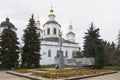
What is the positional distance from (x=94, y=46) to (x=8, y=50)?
515 inches

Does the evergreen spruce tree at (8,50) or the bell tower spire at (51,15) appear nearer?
the evergreen spruce tree at (8,50)

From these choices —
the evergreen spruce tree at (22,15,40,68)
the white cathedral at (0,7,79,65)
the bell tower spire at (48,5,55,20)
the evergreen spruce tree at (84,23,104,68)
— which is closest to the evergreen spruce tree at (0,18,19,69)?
the evergreen spruce tree at (22,15,40,68)

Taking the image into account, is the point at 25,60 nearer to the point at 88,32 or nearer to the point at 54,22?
the point at 88,32

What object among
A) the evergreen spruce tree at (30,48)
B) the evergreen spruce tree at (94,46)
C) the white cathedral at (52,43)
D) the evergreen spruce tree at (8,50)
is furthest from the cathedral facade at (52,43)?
the evergreen spruce tree at (8,50)

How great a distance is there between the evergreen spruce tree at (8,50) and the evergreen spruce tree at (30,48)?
1.64 metres

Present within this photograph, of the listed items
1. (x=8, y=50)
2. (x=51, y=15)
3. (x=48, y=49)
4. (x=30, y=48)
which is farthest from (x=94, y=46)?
(x=51, y=15)

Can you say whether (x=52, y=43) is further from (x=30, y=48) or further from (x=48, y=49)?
(x=30, y=48)

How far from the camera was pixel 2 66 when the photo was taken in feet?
99.4

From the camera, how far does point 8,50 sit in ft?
99.7

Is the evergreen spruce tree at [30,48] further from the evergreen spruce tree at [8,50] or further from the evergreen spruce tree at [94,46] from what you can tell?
the evergreen spruce tree at [94,46]

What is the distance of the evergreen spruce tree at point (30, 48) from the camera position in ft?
105

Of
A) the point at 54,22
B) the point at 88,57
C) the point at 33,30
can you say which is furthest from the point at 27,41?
the point at 54,22

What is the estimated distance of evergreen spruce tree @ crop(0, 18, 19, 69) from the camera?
30.1 metres

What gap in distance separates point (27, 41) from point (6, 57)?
4433 millimetres
